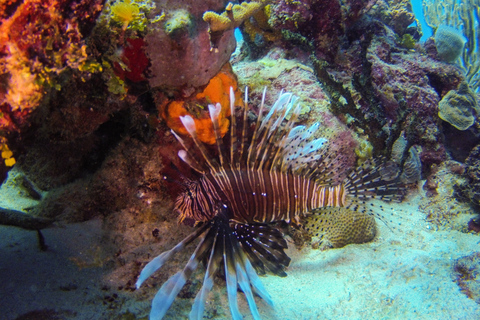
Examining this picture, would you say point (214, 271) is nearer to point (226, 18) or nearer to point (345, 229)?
point (345, 229)

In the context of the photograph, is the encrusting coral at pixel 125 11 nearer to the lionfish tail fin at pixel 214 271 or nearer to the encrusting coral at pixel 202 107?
the encrusting coral at pixel 202 107

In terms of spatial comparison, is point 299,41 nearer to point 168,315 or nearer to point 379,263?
point 379,263

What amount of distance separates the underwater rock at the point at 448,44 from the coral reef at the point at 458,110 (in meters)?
1.99

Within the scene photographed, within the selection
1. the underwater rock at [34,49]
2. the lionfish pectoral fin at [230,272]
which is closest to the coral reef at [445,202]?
the lionfish pectoral fin at [230,272]

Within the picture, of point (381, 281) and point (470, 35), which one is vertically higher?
point (470, 35)

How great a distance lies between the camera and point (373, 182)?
3.13 metres

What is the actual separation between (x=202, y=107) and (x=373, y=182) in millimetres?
2177

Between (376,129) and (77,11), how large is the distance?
14.4 feet

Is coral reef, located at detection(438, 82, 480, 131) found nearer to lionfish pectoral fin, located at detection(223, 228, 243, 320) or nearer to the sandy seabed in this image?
the sandy seabed

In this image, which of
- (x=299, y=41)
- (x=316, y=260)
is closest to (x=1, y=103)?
(x=316, y=260)

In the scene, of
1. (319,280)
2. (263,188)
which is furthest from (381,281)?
(263,188)

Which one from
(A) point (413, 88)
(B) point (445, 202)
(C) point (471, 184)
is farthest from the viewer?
(A) point (413, 88)

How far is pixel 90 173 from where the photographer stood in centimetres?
347

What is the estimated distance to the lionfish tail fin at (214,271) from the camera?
1862mm
